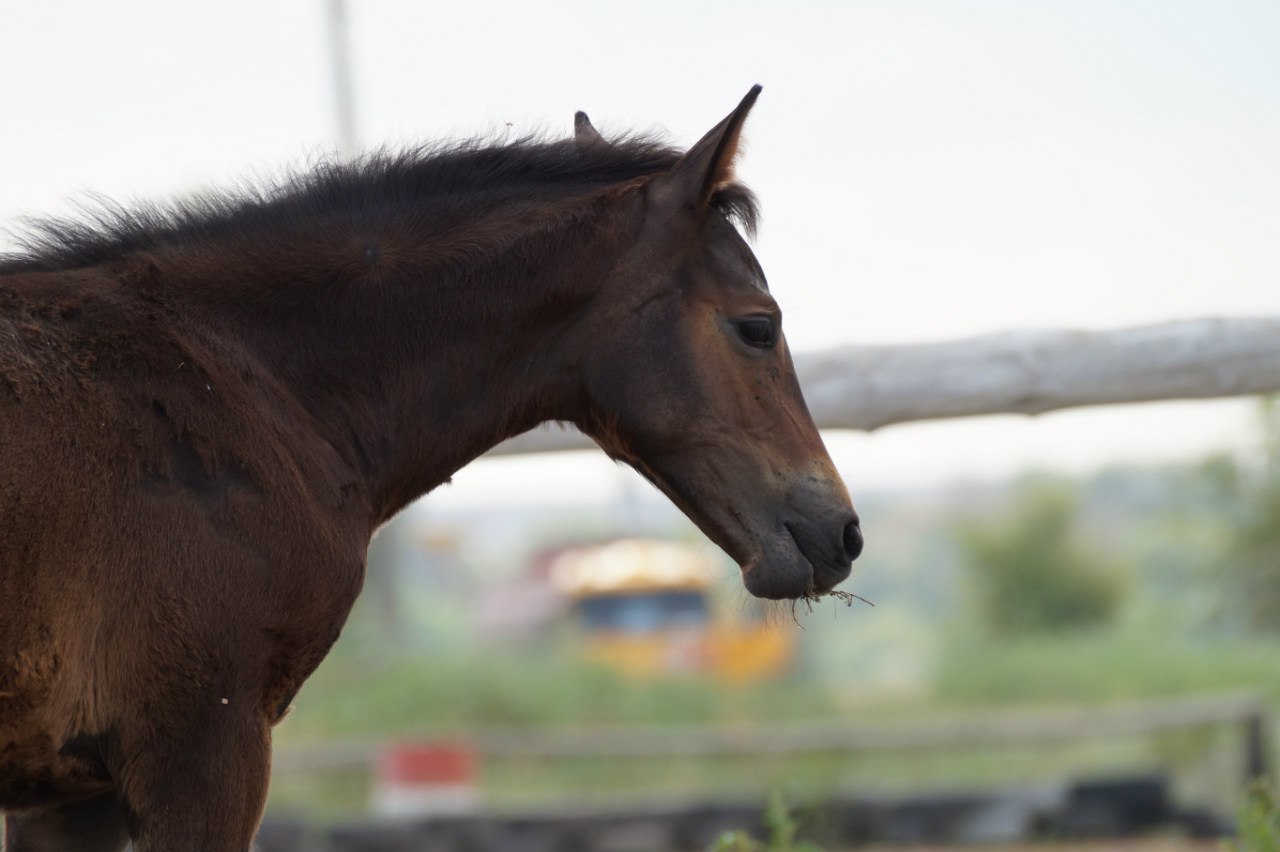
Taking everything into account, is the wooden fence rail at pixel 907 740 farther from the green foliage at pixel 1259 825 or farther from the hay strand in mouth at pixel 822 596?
the hay strand in mouth at pixel 822 596

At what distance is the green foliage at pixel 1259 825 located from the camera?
3996mm

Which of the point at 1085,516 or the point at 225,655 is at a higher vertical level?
the point at 225,655

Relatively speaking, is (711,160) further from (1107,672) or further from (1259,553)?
(1107,672)

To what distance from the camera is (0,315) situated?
107 inches

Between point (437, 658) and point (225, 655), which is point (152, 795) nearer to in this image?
point (225, 655)

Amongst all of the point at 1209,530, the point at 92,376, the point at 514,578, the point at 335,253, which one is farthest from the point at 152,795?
the point at 514,578

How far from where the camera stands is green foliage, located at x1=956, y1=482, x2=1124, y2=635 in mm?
21984

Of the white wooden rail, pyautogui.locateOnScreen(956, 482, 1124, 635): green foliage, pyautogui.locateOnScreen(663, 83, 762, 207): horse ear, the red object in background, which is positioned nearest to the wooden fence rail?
the red object in background

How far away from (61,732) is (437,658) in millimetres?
15227

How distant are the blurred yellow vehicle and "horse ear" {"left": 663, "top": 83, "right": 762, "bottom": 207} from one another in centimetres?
1485

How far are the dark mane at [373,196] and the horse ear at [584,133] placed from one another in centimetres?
2

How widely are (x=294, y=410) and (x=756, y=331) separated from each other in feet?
3.47

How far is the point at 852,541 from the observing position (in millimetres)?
3154

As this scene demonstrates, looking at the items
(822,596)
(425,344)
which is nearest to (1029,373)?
(822,596)
